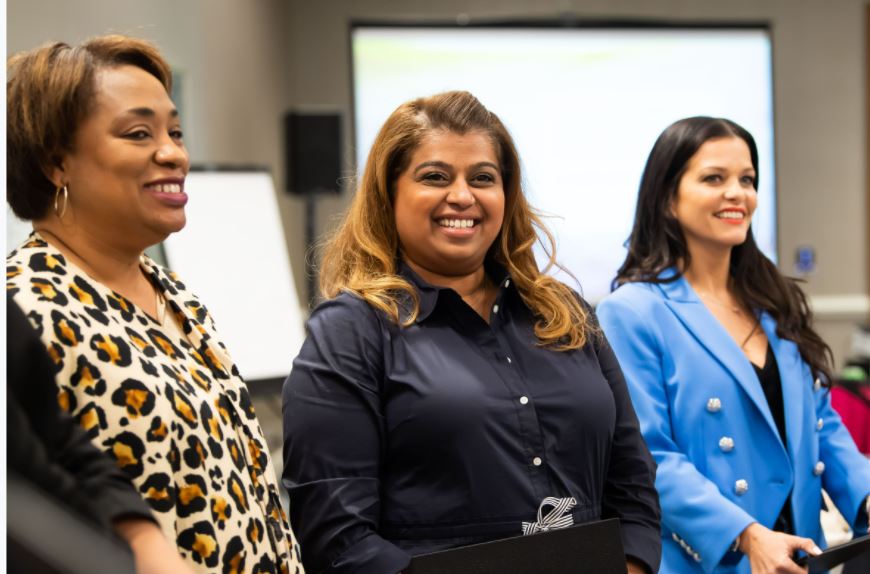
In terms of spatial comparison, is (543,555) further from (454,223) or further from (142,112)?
(142,112)

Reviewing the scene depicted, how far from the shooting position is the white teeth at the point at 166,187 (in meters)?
1.42

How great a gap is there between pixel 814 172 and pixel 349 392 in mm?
6283

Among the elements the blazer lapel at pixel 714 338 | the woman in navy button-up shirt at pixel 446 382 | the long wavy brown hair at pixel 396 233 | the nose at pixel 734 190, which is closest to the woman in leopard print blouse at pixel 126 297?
the woman in navy button-up shirt at pixel 446 382

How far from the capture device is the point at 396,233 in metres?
1.82

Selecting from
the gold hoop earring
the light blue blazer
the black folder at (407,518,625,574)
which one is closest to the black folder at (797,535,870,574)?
the light blue blazer

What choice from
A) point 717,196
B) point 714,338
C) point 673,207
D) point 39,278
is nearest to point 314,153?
point 673,207

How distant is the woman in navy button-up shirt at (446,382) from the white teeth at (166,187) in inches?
13.8

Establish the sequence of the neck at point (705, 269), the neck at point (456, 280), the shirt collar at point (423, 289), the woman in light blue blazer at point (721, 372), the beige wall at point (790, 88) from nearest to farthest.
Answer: the shirt collar at point (423, 289), the neck at point (456, 280), the woman in light blue blazer at point (721, 372), the neck at point (705, 269), the beige wall at point (790, 88)

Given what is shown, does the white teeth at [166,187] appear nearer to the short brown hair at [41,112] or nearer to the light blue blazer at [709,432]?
the short brown hair at [41,112]

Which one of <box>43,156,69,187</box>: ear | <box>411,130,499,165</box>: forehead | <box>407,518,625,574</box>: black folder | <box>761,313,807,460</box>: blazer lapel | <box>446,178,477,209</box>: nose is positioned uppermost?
<box>411,130,499,165</box>: forehead

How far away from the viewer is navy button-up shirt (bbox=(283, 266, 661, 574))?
155cm

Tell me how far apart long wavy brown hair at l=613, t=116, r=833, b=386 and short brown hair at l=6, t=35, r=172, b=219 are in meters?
1.42

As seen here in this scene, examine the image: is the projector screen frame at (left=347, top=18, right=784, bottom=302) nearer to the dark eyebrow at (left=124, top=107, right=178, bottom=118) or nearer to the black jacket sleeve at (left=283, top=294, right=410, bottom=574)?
the black jacket sleeve at (left=283, top=294, right=410, bottom=574)

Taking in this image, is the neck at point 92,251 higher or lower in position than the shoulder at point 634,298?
higher
